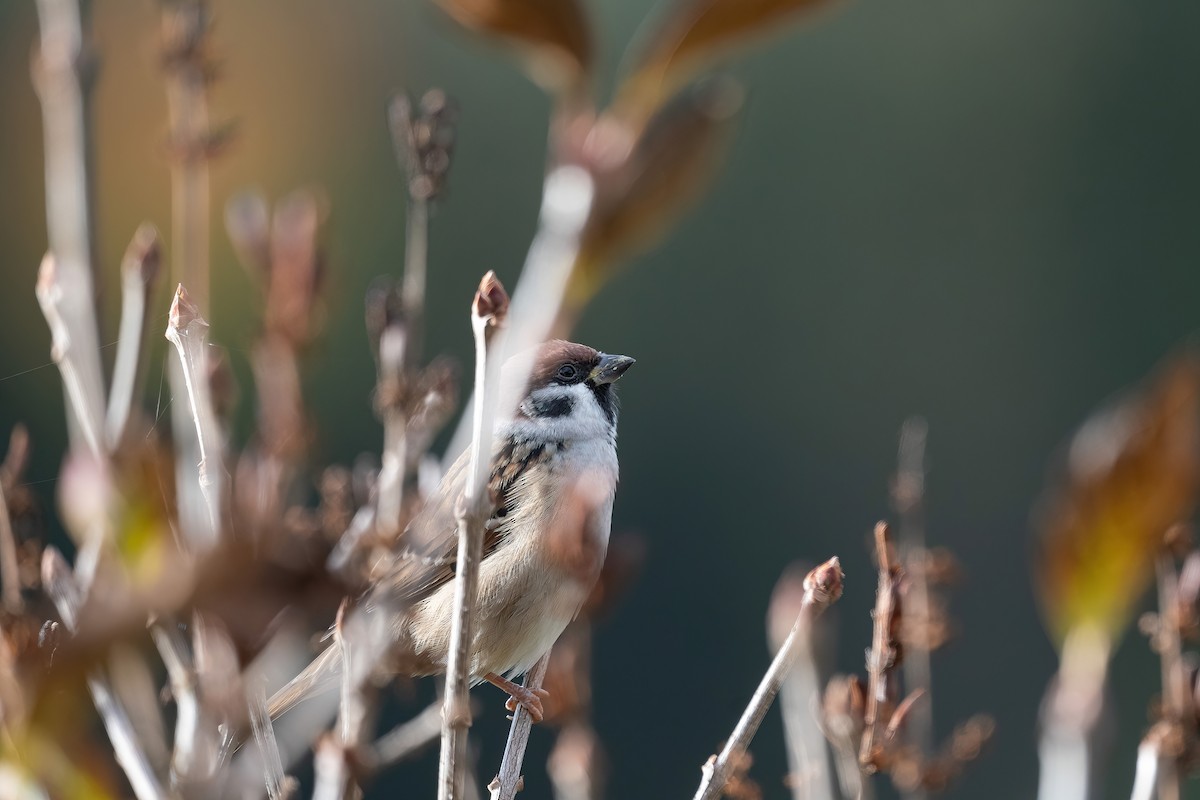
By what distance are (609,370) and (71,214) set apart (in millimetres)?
2270

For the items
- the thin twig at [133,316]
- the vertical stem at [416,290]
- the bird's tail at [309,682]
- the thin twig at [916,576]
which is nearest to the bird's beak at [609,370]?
the bird's tail at [309,682]

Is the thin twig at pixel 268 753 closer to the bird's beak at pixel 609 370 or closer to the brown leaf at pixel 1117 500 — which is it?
the brown leaf at pixel 1117 500

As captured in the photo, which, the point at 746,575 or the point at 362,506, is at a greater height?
the point at 362,506

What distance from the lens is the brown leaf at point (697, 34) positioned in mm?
736

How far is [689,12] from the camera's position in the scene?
75cm

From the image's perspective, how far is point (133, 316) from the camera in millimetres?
1332

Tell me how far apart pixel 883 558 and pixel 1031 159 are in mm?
18459

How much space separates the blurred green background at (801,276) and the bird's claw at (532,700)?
7465mm

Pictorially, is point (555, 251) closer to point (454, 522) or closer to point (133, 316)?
point (133, 316)

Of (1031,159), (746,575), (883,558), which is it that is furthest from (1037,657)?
(883,558)

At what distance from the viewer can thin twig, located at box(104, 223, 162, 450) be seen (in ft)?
4.17

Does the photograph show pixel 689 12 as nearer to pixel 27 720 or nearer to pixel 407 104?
pixel 27 720

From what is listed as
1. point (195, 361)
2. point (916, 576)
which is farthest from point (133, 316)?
point (916, 576)

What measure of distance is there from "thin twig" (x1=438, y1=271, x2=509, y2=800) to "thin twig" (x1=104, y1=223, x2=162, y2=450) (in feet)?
1.01
